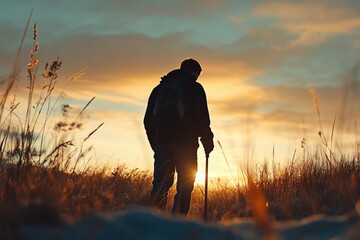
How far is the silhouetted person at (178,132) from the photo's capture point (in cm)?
658

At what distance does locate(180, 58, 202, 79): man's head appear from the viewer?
23.0 feet

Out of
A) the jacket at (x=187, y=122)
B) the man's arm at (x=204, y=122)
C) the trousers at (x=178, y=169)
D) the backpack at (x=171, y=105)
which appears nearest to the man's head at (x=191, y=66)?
the jacket at (x=187, y=122)

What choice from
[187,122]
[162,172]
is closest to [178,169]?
[162,172]

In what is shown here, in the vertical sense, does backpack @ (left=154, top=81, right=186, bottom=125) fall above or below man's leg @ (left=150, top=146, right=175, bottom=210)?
above

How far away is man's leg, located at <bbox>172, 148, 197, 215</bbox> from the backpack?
424mm

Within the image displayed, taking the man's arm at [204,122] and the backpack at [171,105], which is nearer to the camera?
the backpack at [171,105]

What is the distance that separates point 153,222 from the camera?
229cm

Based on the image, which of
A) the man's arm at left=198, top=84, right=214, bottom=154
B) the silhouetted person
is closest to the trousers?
the silhouetted person

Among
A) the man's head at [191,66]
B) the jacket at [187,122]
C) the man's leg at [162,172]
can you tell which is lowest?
the man's leg at [162,172]

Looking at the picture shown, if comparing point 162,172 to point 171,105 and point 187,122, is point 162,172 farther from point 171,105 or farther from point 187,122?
point 171,105

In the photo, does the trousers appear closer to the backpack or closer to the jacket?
the jacket

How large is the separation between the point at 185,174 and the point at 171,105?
0.87 metres

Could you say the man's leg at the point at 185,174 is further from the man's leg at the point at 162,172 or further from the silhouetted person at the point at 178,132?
the man's leg at the point at 162,172

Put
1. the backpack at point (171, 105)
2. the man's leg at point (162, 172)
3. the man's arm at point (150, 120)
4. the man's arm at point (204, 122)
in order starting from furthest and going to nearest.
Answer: the man's arm at point (150, 120)
the man's arm at point (204, 122)
the man's leg at point (162, 172)
the backpack at point (171, 105)
